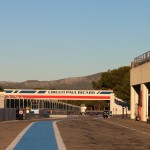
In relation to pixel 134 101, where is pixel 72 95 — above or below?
above

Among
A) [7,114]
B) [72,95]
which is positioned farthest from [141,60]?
[72,95]

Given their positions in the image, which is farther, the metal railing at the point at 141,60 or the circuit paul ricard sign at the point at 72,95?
the circuit paul ricard sign at the point at 72,95

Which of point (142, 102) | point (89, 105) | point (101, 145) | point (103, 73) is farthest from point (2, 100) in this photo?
point (89, 105)

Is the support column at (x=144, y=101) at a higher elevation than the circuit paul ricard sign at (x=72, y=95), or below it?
below

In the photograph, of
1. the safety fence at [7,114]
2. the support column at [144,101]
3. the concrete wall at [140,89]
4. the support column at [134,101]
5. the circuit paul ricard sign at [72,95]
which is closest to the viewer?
the safety fence at [7,114]

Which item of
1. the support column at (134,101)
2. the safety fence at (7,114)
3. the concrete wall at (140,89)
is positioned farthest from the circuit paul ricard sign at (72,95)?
the safety fence at (7,114)

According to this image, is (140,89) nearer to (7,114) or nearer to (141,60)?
(141,60)

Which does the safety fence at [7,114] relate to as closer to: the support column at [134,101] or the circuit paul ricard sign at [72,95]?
the support column at [134,101]

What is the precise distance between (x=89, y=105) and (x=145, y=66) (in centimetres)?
13324

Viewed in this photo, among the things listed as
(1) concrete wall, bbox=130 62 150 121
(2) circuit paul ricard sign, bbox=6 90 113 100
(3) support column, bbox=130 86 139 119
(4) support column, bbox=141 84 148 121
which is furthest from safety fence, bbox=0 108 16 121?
(2) circuit paul ricard sign, bbox=6 90 113 100

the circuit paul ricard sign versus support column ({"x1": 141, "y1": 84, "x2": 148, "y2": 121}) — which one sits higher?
the circuit paul ricard sign

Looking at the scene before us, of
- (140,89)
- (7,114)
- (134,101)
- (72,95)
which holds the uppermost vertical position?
(72,95)

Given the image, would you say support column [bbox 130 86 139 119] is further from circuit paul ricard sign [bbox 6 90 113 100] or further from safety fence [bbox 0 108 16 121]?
circuit paul ricard sign [bbox 6 90 113 100]

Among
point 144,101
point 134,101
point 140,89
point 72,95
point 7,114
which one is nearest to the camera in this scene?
point 144,101
